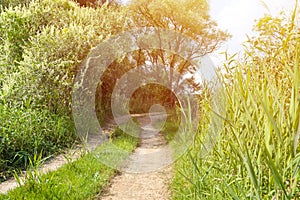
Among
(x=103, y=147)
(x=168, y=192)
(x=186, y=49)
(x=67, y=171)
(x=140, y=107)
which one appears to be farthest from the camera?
(x=140, y=107)

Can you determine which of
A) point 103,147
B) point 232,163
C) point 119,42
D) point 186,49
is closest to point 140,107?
point 186,49

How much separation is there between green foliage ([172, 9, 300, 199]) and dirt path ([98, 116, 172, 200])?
1.29 m

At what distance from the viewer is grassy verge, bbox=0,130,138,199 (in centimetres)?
434

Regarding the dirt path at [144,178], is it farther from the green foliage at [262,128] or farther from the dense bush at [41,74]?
the dense bush at [41,74]

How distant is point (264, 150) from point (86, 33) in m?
9.03

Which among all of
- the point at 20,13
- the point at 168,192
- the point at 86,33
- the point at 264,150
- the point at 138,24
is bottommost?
the point at 168,192

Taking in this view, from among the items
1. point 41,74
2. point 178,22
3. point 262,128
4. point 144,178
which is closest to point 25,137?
point 144,178

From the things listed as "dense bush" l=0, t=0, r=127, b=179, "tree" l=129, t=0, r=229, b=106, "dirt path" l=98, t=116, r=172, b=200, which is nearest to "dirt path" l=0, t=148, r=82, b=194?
"dense bush" l=0, t=0, r=127, b=179

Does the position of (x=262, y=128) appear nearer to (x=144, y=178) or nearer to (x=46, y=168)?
(x=144, y=178)

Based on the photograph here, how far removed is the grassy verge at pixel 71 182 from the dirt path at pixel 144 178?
0.19 m

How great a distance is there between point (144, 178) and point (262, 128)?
159 inches

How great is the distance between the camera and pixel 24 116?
7.07 m

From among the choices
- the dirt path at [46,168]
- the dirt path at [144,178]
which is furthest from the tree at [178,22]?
the dirt path at [46,168]

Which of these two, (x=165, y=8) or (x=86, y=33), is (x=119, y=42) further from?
(x=165, y=8)
